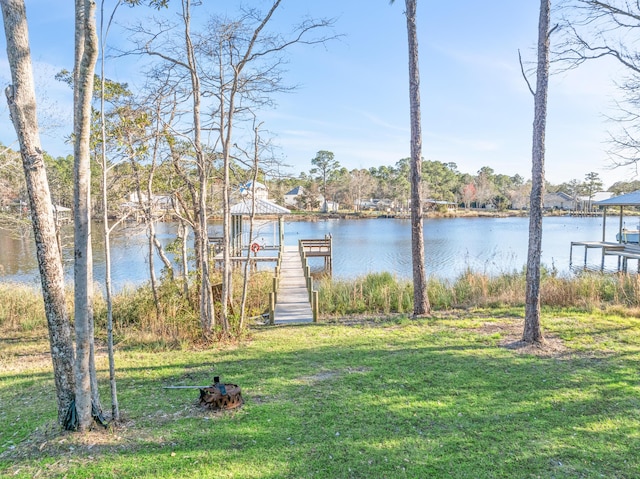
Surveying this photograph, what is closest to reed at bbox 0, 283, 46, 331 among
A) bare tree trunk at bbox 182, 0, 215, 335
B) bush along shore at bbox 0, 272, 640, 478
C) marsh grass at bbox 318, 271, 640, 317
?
bush along shore at bbox 0, 272, 640, 478

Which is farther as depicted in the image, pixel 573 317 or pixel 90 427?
pixel 573 317

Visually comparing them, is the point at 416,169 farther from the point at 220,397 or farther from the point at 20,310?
the point at 20,310

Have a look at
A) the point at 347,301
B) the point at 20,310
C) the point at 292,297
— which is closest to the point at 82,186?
the point at 347,301

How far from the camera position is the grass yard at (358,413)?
2883 mm

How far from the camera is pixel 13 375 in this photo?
4996 millimetres

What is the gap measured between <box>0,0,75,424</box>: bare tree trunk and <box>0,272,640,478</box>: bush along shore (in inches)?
22.6

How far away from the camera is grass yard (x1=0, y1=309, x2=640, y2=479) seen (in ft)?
9.46

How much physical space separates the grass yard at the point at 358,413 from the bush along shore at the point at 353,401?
0.02m

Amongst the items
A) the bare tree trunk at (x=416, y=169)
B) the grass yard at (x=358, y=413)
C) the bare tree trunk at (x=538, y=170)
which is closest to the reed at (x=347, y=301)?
the bare tree trunk at (x=416, y=169)

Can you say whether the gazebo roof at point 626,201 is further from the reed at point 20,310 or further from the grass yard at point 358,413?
the reed at point 20,310

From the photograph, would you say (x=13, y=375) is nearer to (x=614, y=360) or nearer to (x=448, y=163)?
(x=614, y=360)

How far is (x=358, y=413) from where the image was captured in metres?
3.71

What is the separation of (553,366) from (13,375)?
21.8 ft

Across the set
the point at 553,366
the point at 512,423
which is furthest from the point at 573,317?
the point at 512,423
